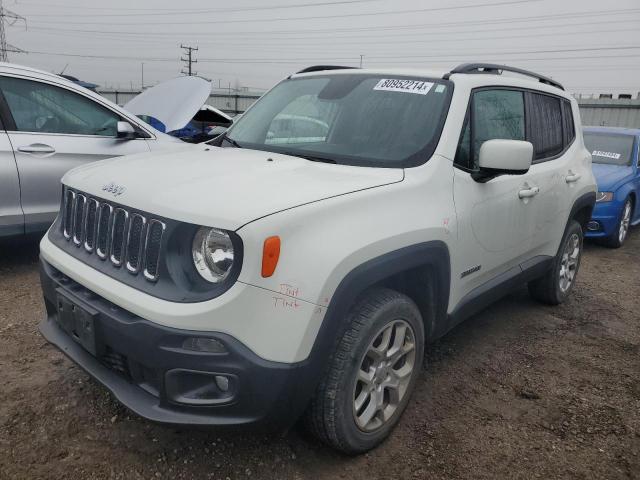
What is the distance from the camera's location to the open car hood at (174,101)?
5.61m

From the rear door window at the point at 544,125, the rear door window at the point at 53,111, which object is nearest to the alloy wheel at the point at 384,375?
the rear door window at the point at 544,125

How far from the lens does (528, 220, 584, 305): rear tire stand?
4.21 m

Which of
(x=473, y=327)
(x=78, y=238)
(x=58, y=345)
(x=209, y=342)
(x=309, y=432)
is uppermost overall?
(x=78, y=238)

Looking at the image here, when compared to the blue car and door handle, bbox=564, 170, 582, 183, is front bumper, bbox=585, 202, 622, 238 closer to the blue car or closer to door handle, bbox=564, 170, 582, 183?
the blue car

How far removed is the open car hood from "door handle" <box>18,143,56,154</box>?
1.43m

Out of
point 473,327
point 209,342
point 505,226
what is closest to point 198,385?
point 209,342

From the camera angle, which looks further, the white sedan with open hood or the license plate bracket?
the white sedan with open hood

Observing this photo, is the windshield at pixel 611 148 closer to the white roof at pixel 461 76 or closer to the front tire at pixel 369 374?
the white roof at pixel 461 76

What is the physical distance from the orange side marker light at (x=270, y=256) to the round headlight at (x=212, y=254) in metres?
0.14

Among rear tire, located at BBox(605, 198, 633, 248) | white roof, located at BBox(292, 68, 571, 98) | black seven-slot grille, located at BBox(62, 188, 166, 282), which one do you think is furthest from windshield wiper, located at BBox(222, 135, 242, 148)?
rear tire, located at BBox(605, 198, 633, 248)

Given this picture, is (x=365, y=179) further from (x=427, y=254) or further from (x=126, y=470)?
(x=126, y=470)

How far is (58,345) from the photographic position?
2.39m

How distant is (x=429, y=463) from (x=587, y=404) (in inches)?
46.5

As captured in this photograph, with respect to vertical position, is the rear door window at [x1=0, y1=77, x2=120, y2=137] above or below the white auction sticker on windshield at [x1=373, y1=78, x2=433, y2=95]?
below
